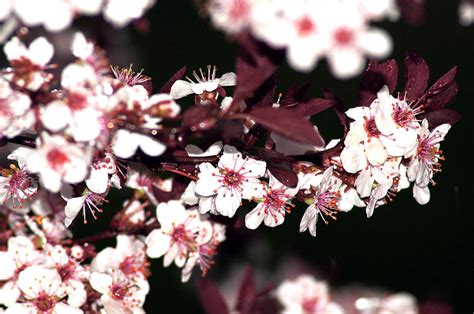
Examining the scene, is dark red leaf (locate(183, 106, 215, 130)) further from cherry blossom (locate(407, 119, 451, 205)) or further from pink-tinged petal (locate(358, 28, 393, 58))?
cherry blossom (locate(407, 119, 451, 205))

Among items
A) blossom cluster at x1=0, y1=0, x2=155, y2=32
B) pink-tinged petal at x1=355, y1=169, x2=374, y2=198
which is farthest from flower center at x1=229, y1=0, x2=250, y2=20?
pink-tinged petal at x1=355, y1=169, x2=374, y2=198

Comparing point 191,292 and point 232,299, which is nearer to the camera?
point 232,299

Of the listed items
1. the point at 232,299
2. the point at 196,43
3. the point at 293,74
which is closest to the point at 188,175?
the point at 232,299

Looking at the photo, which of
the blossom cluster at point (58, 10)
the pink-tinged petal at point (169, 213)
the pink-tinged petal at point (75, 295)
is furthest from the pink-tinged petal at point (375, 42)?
the pink-tinged petal at point (75, 295)

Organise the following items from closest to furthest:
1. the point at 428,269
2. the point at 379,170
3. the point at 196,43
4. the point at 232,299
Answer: the point at 379,170 → the point at 232,299 → the point at 428,269 → the point at 196,43

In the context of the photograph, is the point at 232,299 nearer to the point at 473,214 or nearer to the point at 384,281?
the point at 384,281

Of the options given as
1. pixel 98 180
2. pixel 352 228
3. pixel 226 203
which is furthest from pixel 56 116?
pixel 352 228

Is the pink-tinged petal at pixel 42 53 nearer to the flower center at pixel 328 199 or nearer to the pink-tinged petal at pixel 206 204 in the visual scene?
the pink-tinged petal at pixel 206 204

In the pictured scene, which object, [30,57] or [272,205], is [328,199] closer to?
[272,205]
